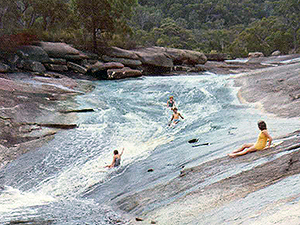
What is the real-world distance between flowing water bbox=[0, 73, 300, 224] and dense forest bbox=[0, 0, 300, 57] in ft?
51.7

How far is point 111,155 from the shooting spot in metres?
11.4

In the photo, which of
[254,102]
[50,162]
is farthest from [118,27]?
[50,162]

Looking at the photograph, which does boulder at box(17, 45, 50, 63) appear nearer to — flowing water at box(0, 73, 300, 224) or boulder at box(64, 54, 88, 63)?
boulder at box(64, 54, 88, 63)

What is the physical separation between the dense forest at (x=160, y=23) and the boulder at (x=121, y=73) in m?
5.23

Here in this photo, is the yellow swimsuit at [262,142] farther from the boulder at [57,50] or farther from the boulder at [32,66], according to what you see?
the boulder at [57,50]

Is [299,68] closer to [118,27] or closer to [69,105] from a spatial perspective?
[69,105]

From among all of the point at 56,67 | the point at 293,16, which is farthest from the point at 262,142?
the point at 293,16

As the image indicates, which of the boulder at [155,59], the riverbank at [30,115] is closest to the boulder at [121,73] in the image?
the boulder at [155,59]

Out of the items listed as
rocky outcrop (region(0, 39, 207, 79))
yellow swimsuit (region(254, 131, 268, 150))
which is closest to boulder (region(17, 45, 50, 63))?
rocky outcrop (region(0, 39, 207, 79))

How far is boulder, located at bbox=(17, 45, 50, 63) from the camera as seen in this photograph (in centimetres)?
2502

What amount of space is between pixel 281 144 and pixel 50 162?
22.7 ft

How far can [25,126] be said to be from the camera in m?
13.6

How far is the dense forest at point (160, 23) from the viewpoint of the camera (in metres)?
31.4

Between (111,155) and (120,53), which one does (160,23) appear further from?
(111,155)
